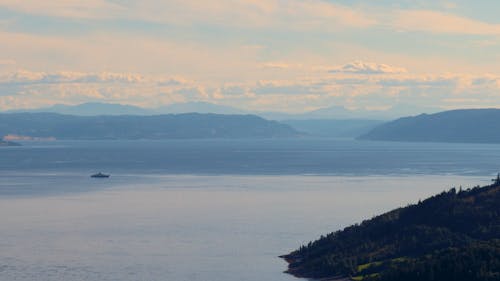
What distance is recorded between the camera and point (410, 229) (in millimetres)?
133875

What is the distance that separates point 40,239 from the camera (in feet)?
494

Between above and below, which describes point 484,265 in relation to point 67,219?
below

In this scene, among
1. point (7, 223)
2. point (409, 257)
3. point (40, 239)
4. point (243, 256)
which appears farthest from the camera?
point (7, 223)

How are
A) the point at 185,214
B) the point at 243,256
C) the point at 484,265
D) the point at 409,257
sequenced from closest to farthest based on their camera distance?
1. the point at 484,265
2. the point at 409,257
3. the point at 243,256
4. the point at 185,214

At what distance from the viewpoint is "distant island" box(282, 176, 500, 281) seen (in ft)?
355

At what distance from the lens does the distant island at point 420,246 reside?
108062 millimetres

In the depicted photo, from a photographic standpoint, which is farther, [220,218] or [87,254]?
[220,218]

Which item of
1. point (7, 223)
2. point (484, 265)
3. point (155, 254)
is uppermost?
point (7, 223)

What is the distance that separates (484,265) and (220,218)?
8235 centimetres

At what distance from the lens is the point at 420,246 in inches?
4998

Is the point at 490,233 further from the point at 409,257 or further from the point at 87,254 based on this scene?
the point at 87,254

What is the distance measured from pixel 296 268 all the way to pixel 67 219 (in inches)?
2746

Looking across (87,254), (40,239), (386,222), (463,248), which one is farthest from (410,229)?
(40,239)

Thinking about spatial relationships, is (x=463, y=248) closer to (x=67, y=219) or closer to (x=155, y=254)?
(x=155, y=254)
